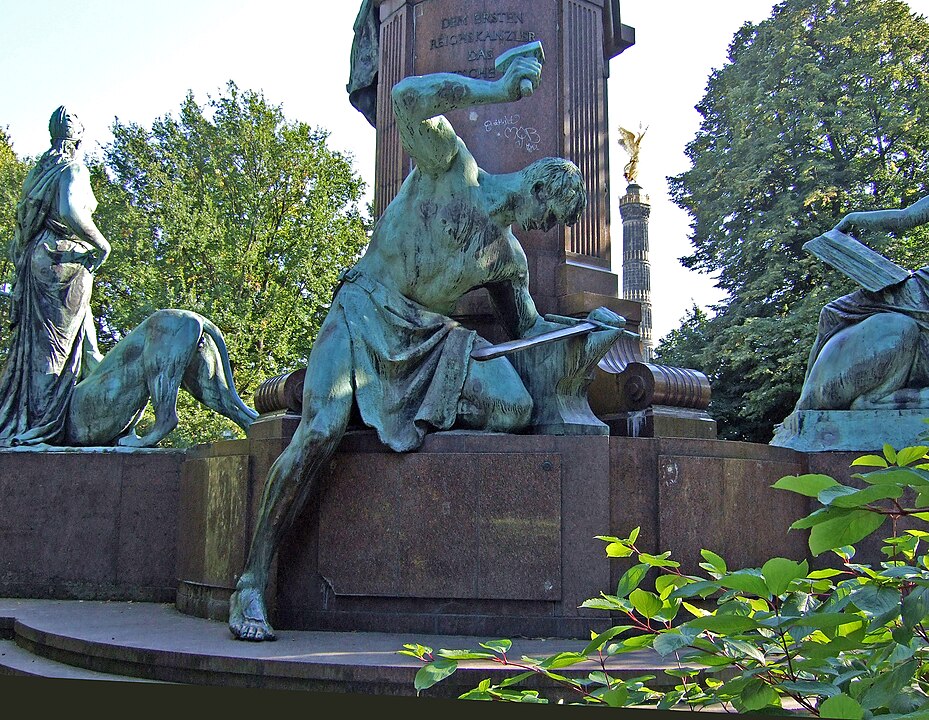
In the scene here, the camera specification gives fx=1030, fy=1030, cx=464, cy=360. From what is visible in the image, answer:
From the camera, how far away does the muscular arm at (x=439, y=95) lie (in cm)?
484

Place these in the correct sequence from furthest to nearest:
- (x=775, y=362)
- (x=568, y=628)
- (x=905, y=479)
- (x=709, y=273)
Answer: (x=709, y=273), (x=775, y=362), (x=568, y=628), (x=905, y=479)

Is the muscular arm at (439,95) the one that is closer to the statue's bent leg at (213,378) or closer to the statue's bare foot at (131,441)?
the statue's bent leg at (213,378)

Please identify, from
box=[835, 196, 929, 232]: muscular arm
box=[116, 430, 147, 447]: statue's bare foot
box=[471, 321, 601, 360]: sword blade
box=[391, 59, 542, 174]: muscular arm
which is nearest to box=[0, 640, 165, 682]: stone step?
box=[471, 321, 601, 360]: sword blade

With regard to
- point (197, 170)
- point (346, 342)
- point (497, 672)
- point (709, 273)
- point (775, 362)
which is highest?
point (197, 170)

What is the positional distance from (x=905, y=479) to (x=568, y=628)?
3491 millimetres

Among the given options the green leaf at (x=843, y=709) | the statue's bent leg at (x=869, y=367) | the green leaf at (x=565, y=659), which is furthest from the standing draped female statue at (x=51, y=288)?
the green leaf at (x=843, y=709)

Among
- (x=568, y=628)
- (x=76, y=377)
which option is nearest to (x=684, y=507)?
(x=568, y=628)

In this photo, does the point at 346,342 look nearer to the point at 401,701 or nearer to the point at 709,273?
the point at 401,701

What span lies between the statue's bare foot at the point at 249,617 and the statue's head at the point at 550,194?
7.59ft

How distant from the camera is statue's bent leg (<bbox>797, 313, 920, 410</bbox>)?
6.73 m

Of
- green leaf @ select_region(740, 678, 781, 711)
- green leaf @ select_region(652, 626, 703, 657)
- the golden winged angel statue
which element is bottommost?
green leaf @ select_region(740, 678, 781, 711)

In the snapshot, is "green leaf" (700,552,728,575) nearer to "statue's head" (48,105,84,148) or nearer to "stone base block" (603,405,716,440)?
"stone base block" (603,405,716,440)

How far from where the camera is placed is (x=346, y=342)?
5.25m

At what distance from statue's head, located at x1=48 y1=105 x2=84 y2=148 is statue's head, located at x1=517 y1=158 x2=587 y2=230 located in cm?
513
